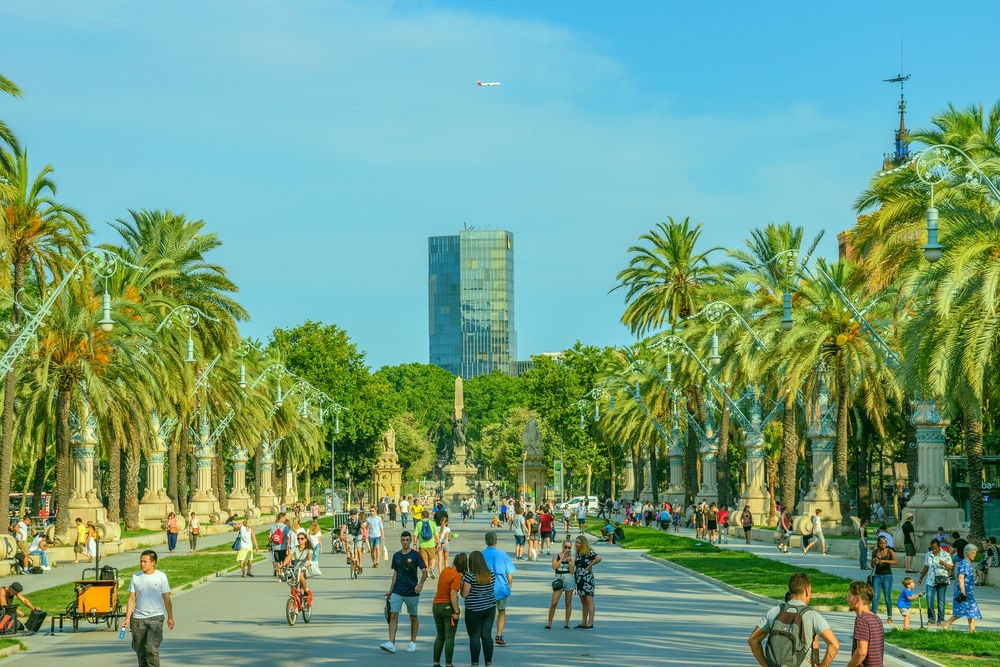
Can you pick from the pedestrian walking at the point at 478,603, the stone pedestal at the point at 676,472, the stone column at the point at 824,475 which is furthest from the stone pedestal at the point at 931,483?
the stone pedestal at the point at 676,472

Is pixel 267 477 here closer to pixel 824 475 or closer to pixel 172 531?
pixel 172 531

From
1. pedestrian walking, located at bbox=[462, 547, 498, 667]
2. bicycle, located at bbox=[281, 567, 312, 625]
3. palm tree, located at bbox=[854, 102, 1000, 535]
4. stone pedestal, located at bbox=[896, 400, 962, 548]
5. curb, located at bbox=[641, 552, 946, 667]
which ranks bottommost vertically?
curb, located at bbox=[641, 552, 946, 667]

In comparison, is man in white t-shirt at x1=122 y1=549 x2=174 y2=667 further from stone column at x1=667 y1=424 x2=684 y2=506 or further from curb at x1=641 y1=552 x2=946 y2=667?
stone column at x1=667 y1=424 x2=684 y2=506

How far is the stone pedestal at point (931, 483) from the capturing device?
3391 centimetres

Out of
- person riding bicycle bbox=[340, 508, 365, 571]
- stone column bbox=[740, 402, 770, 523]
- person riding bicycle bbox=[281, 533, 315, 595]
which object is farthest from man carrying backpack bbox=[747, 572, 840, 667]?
stone column bbox=[740, 402, 770, 523]

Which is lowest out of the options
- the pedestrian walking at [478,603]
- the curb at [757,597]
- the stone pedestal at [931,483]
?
the curb at [757,597]

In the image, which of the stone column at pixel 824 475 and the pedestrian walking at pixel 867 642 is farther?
the stone column at pixel 824 475

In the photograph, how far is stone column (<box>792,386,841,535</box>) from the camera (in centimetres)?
4647

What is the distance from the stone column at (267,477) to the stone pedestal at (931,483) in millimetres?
51155

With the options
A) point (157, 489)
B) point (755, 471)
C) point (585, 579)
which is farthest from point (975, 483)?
point (157, 489)

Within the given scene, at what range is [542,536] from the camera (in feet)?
146

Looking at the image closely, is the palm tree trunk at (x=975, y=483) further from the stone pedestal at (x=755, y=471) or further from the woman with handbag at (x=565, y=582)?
the stone pedestal at (x=755, y=471)

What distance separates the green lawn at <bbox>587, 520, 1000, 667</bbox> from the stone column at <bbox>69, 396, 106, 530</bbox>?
1786 centimetres

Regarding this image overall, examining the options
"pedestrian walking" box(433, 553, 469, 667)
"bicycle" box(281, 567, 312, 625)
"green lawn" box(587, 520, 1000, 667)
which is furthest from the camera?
"bicycle" box(281, 567, 312, 625)
